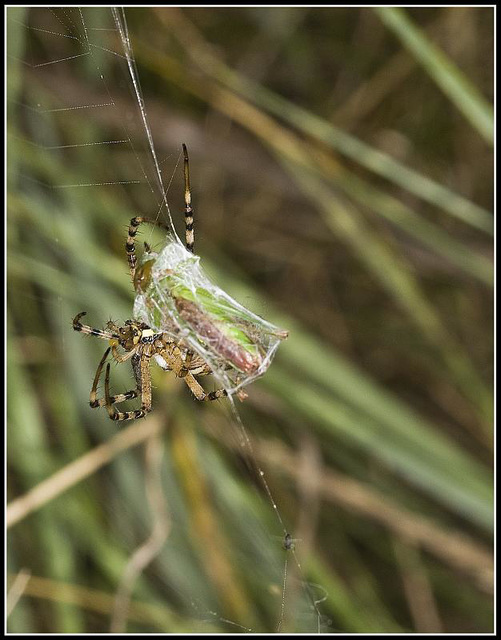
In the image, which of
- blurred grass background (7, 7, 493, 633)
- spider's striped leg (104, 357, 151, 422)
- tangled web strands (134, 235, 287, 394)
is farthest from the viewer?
blurred grass background (7, 7, 493, 633)

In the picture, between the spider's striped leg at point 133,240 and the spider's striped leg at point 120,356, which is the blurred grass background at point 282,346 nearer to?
the spider's striped leg at point 133,240

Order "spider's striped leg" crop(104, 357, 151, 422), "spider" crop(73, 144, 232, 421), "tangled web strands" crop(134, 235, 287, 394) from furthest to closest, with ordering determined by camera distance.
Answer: "spider's striped leg" crop(104, 357, 151, 422)
"spider" crop(73, 144, 232, 421)
"tangled web strands" crop(134, 235, 287, 394)

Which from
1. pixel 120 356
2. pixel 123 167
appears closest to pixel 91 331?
pixel 120 356

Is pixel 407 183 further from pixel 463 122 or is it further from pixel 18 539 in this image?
pixel 18 539

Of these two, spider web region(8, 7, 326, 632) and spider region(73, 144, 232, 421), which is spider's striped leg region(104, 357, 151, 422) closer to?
spider region(73, 144, 232, 421)

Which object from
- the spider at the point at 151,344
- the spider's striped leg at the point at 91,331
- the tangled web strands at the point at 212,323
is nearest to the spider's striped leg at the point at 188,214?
the spider at the point at 151,344

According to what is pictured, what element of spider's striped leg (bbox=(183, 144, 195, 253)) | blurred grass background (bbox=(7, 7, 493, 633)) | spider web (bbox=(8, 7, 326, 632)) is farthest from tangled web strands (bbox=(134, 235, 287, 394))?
blurred grass background (bbox=(7, 7, 493, 633))

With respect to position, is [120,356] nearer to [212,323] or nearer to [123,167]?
[212,323]
